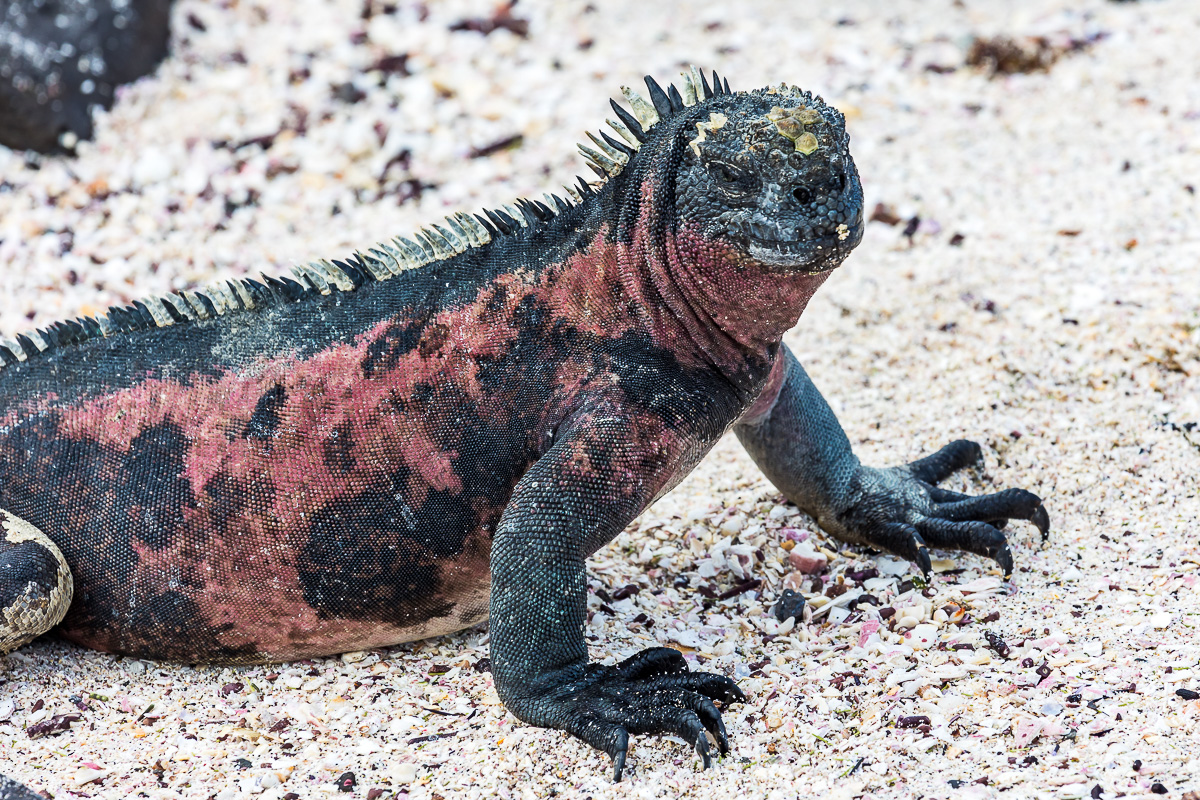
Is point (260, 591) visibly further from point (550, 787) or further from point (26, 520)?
point (550, 787)

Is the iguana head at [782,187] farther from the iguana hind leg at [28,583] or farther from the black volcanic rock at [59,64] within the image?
the black volcanic rock at [59,64]

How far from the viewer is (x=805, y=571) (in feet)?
14.3

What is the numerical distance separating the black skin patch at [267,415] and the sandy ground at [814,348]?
2.80 feet

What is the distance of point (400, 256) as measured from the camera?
3812 millimetres

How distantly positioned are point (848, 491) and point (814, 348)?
5.33 ft

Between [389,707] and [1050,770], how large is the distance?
6.40ft

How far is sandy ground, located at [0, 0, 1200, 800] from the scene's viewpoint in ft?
10.9

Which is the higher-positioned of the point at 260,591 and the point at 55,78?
the point at 55,78

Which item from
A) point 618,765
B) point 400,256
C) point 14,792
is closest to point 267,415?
point 400,256

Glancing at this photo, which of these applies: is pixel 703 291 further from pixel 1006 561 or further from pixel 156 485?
pixel 156 485

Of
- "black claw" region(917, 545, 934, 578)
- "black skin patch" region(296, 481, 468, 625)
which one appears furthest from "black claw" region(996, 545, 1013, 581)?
"black skin patch" region(296, 481, 468, 625)

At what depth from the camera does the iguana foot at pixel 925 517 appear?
419cm

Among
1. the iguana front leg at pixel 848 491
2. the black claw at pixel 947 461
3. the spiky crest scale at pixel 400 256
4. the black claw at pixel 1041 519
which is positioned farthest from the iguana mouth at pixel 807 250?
the black claw at pixel 947 461

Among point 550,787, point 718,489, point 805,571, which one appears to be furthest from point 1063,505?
point 550,787
